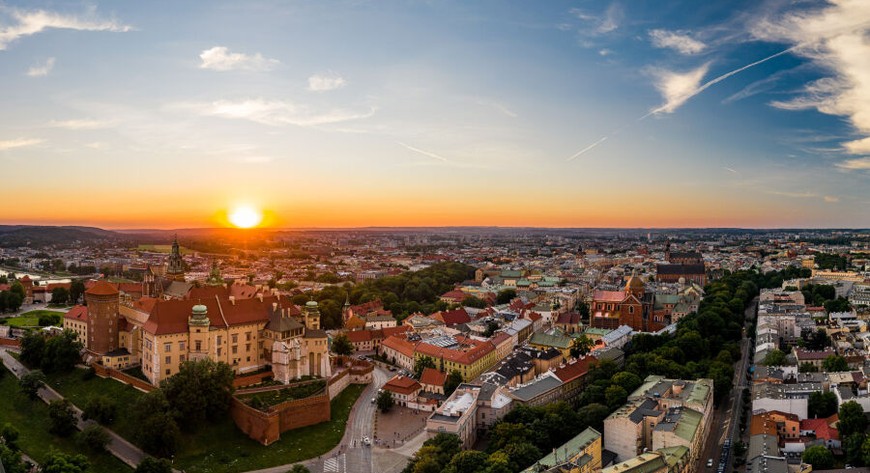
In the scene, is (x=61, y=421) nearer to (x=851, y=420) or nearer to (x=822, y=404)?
(x=851, y=420)

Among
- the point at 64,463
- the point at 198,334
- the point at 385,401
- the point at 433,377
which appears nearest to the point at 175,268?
the point at 198,334

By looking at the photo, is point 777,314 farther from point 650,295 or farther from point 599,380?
point 599,380

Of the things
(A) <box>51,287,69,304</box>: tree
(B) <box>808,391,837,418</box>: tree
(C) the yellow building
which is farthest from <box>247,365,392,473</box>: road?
(A) <box>51,287,69,304</box>: tree

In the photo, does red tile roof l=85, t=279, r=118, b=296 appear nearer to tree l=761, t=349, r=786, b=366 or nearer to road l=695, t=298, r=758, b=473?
road l=695, t=298, r=758, b=473

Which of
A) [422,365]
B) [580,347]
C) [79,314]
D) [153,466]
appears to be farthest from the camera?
[580,347]

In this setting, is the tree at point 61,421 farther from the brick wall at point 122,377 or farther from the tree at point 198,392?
the tree at point 198,392
